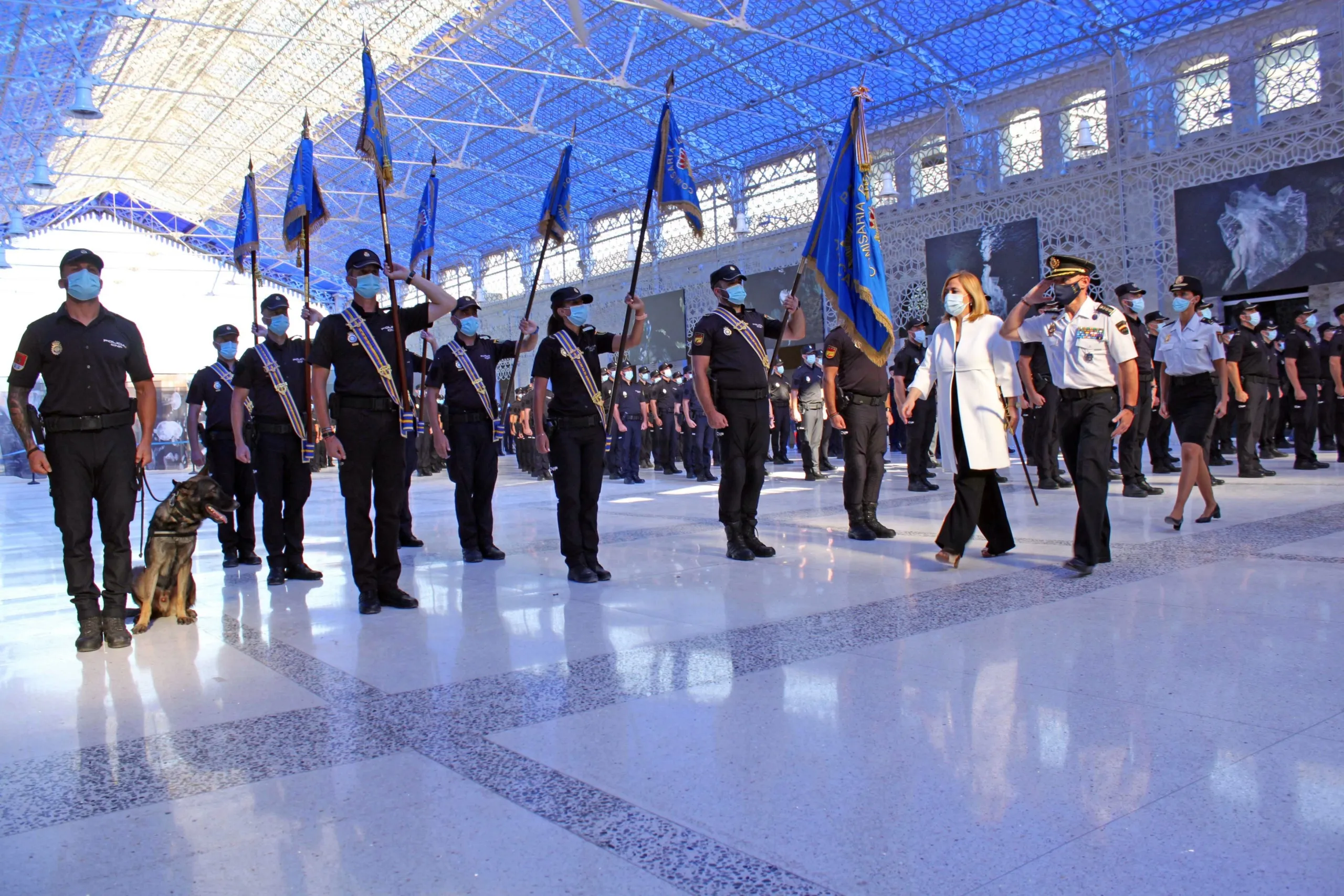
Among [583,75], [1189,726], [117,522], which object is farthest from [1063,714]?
[583,75]

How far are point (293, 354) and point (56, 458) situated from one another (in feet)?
6.53

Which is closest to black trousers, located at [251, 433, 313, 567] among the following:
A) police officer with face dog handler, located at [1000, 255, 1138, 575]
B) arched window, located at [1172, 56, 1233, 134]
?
police officer with face dog handler, located at [1000, 255, 1138, 575]

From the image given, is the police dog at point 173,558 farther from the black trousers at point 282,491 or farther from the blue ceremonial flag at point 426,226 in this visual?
the blue ceremonial flag at point 426,226

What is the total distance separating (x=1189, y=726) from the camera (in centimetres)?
240

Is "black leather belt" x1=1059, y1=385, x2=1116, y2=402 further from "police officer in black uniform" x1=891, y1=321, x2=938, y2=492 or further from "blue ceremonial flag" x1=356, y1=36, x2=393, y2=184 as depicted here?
"police officer in black uniform" x1=891, y1=321, x2=938, y2=492

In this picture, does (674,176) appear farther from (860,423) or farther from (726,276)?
(860,423)

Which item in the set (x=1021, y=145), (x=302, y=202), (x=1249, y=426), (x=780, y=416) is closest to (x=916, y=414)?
(x=1249, y=426)

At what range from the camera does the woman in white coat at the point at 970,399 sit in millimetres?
4820

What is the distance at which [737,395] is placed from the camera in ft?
18.0

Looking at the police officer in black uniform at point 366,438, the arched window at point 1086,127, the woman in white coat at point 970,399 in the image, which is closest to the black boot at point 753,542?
the woman in white coat at point 970,399

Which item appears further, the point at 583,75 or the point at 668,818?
the point at 583,75

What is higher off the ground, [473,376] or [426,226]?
[426,226]

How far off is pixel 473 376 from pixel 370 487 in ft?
5.15

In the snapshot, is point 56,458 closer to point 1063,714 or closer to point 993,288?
point 1063,714
